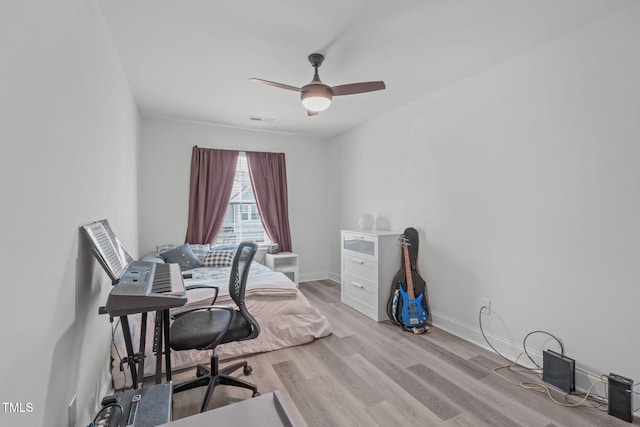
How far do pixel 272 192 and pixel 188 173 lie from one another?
1.33 meters

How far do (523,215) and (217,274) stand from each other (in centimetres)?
322

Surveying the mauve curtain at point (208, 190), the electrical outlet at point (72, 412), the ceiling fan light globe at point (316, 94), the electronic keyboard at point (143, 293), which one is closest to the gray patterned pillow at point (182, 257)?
the mauve curtain at point (208, 190)

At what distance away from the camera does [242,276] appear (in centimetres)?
207

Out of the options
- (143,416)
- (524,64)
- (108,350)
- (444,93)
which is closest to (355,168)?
(444,93)

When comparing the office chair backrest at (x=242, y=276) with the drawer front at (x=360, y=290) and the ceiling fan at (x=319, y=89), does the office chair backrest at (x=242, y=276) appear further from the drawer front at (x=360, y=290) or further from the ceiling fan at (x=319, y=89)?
the drawer front at (x=360, y=290)

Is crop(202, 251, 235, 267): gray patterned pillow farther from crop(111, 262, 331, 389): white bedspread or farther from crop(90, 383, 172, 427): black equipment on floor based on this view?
crop(90, 383, 172, 427): black equipment on floor

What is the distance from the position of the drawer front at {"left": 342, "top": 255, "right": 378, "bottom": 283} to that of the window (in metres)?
1.65

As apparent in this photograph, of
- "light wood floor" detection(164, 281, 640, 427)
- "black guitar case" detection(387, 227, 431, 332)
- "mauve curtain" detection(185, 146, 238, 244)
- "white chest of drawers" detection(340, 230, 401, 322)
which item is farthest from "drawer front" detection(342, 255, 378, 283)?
"mauve curtain" detection(185, 146, 238, 244)

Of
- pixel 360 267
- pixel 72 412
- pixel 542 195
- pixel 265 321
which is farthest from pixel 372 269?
pixel 72 412

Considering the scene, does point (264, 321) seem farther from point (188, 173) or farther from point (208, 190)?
point (188, 173)

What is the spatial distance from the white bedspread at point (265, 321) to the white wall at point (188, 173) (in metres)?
1.61

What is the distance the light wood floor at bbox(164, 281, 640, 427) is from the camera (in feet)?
6.14

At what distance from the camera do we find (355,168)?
479 cm

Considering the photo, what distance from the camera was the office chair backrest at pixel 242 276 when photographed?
2061mm
